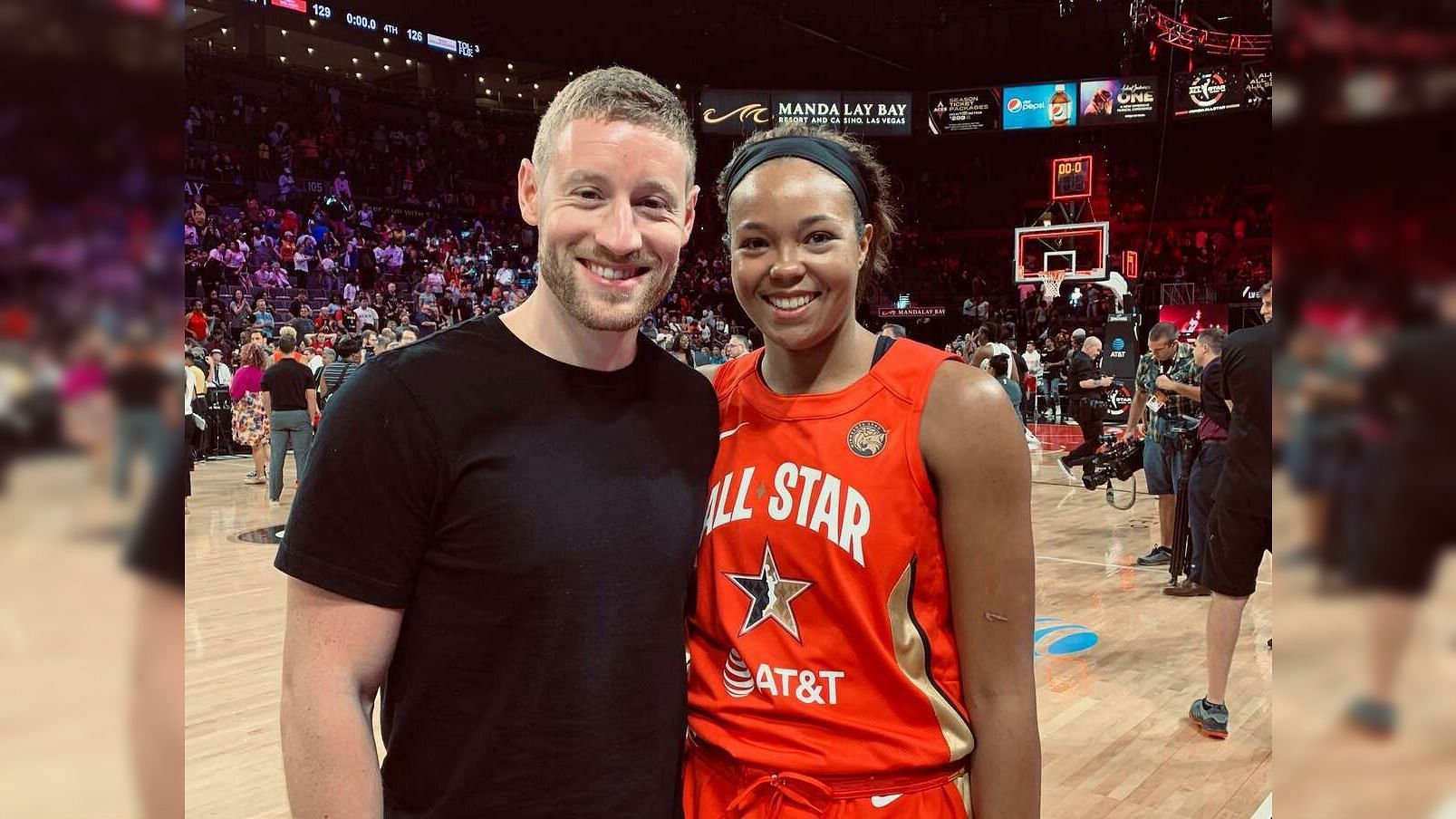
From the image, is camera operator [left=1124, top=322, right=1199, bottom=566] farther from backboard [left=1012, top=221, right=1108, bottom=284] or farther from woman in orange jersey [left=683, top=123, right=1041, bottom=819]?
backboard [left=1012, top=221, right=1108, bottom=284]

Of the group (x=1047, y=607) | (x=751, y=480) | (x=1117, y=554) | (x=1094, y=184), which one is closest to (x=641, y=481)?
(x=751, y=480)

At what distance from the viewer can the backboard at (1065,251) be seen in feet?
55.7

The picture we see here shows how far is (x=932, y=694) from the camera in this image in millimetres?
1407

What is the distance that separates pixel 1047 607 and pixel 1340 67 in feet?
18.4

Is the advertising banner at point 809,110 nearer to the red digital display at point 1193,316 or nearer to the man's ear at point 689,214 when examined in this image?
the red digital display at point 1193,316

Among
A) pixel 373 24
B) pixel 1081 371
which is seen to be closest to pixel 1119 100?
pixel 1081 371

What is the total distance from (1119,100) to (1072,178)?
9.89 feet

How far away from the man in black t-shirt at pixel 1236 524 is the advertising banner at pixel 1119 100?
20.4m

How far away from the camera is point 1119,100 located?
877 inches

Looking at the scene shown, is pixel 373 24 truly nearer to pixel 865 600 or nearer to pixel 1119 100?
pixel 1119 100

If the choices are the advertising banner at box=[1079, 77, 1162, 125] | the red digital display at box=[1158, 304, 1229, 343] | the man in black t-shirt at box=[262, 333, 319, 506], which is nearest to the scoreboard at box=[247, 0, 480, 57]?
the advertising banner at box=[1079, 77, 1162, 125]

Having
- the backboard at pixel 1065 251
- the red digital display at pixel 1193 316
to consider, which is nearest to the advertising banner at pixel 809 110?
the backboard at pixel 1065 251

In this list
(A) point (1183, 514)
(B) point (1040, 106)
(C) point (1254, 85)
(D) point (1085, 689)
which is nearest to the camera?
(D) point (1085, 689)

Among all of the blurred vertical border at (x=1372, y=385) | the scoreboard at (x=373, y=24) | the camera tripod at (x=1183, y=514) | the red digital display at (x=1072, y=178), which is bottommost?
the camera tripod at (x=1183, y=514)
